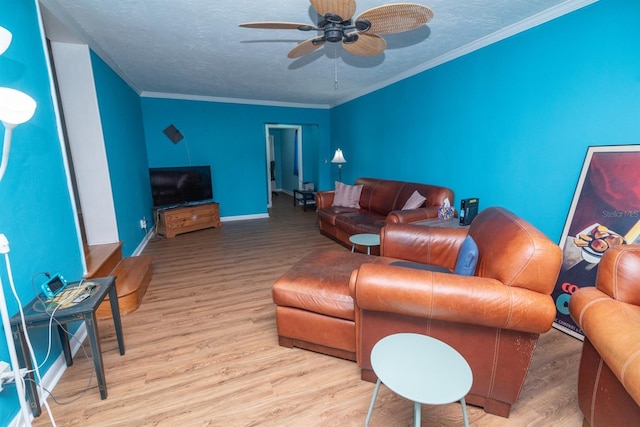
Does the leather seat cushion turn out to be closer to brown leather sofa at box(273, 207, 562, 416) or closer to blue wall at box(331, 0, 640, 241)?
blue wall at box(331, 0, 640, 241)

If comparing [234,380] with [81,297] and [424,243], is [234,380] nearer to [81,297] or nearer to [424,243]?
[81,297]

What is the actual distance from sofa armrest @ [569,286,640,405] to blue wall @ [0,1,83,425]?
255cm

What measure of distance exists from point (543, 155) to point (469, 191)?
2.87ft

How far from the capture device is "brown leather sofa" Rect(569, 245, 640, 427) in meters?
0.99

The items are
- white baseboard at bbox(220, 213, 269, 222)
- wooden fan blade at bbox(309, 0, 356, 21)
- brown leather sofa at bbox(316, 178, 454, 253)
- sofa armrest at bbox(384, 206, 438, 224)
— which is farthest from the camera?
white baseboard at bbox(220, 213, 269, 222)

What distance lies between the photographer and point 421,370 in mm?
1084

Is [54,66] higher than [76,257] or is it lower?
higher

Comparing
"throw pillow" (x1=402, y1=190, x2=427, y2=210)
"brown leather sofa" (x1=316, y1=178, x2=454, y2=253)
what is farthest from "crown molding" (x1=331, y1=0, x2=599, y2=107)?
"throw pillow" (x1=402, y1=190, x2=427, y2=210)

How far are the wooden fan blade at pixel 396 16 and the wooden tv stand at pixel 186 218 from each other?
4270 mm

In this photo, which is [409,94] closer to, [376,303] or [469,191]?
[469,191]

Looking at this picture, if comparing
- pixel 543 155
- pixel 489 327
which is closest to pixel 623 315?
pixel 489 327

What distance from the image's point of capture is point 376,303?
1.39 m

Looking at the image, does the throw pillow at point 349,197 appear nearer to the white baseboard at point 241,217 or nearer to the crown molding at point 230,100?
the white baseboard at point 241,217

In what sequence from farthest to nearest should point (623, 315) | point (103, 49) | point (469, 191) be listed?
point (469, 191), point (103, 49), point (623, 315)
